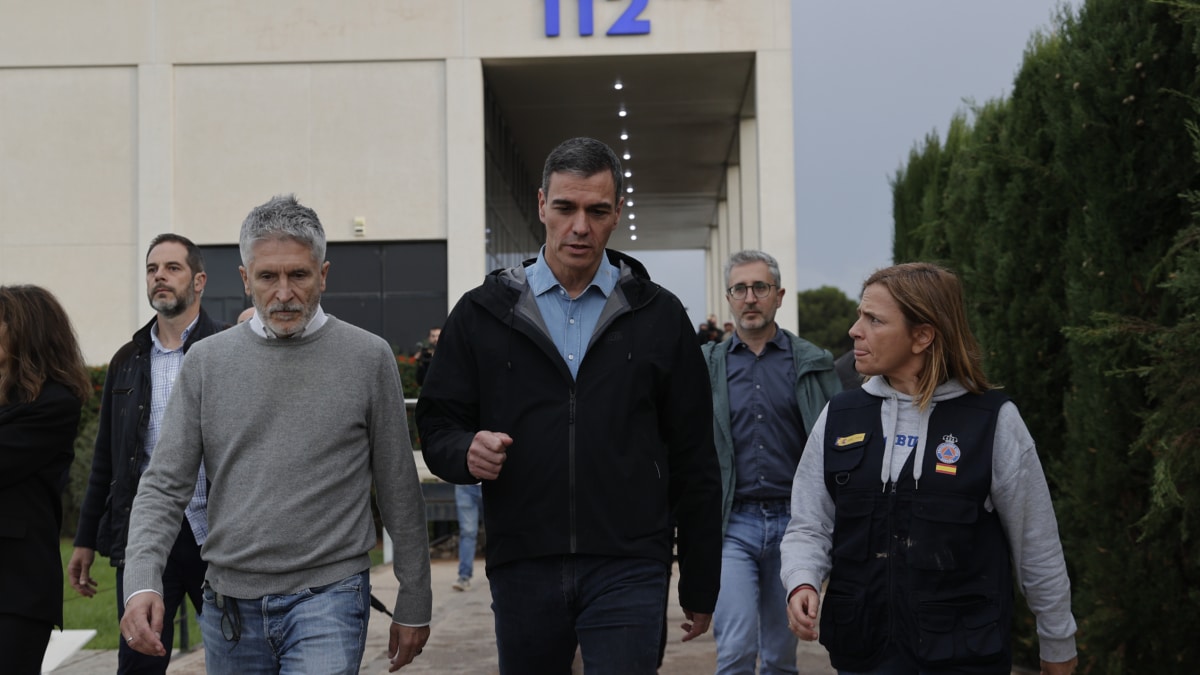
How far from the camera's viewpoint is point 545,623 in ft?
11.1

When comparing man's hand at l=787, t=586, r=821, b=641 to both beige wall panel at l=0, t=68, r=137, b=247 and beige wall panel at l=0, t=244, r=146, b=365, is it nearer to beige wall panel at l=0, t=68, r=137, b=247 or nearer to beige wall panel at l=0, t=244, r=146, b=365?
beige wall panel at l=0, t=244, r=146, b=365

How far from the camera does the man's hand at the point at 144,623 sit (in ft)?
10.8

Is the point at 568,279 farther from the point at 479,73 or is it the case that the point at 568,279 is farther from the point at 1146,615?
the point at 479,73

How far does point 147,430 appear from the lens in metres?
5.11

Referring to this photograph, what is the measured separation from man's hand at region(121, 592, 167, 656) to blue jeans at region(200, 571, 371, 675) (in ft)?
0.67

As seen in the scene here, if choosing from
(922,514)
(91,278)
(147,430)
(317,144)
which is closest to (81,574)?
(147,430)

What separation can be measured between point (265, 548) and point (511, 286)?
101 cm

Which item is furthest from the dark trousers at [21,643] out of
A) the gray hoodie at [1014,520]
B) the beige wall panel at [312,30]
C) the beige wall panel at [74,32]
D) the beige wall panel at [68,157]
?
the beige wall panel at [74,32]

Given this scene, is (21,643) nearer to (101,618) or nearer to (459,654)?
(459,654)

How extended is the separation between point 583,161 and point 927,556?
1434 millimetres

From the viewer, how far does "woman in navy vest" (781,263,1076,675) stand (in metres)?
3.33

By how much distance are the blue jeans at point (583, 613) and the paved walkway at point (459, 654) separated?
4213mm

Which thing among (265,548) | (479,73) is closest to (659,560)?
(265,548)

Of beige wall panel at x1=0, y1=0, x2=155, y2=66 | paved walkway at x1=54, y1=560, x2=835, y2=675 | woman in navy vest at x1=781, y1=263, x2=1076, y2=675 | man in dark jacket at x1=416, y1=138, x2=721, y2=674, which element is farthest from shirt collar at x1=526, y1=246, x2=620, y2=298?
beige wall panel at x1=0, y1=0, x2=155, y2=66
